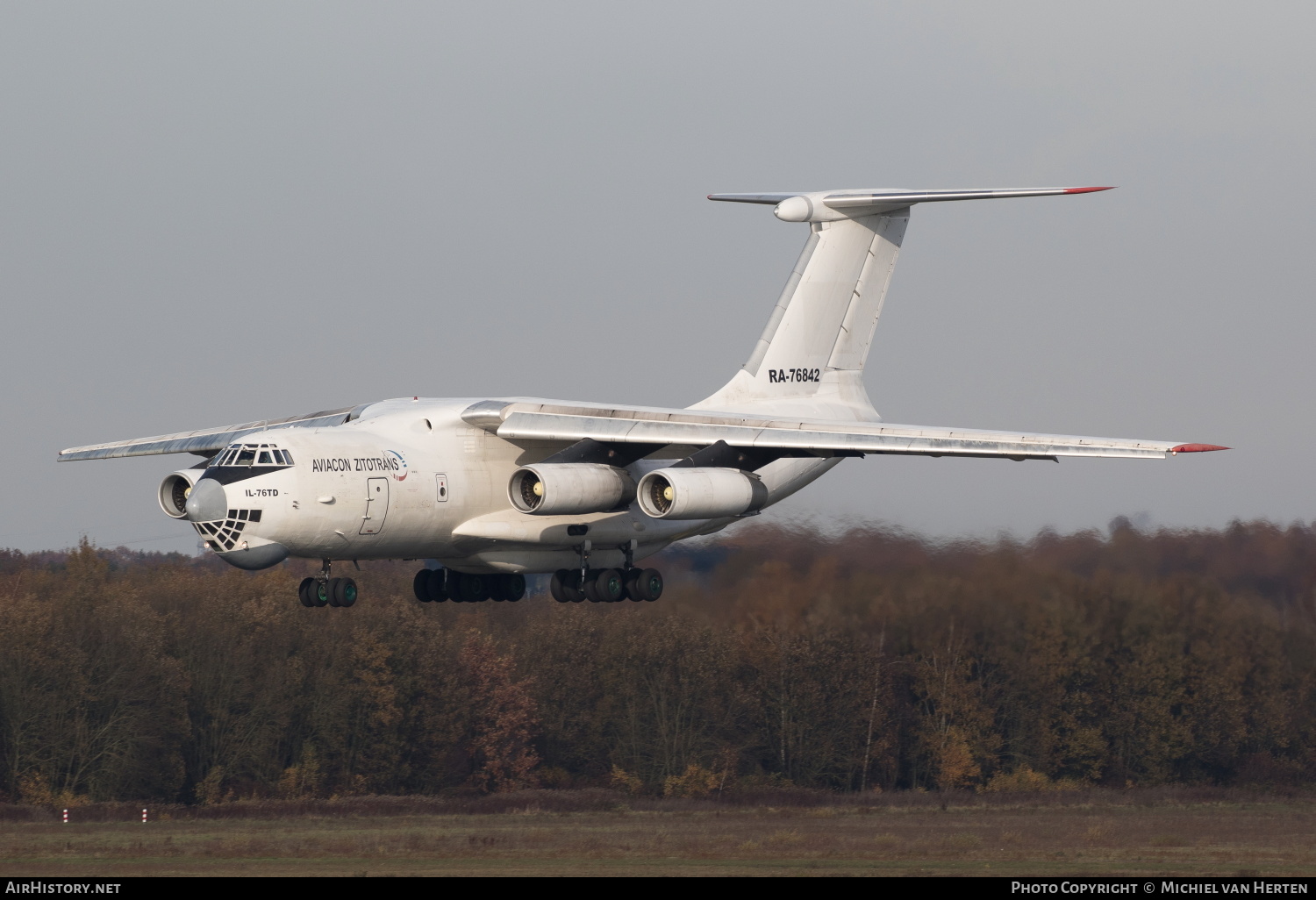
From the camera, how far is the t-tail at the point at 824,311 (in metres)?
→ 20.4

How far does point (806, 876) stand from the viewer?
21.7 meters

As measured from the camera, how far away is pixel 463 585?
1927 cm

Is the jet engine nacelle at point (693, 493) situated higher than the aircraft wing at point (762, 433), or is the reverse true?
the aircraft wing at point (762, 433)

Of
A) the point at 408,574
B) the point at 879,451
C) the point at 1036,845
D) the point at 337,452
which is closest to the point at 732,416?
the point at 879,451

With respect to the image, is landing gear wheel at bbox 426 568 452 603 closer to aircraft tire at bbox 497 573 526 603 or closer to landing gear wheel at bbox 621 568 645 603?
aircraft tire at bbox 497 573 526 603

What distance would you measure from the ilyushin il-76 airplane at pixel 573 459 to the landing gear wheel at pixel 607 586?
0.02m

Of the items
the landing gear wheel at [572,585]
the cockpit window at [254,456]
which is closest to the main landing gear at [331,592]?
the cockpit window at [254,456]

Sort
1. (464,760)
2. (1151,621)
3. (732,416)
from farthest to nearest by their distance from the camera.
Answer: (464,760) < (1151,621) < (732,416)

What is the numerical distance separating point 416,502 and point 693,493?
276 centimetres

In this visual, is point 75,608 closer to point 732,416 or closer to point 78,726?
point 78,726

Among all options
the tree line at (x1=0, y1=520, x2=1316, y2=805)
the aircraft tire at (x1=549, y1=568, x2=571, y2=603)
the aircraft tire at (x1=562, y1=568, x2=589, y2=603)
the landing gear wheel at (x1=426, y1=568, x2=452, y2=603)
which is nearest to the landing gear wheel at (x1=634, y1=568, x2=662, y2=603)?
the aircraft tire at (x1=562, y1=568, x2=589, y2=603)

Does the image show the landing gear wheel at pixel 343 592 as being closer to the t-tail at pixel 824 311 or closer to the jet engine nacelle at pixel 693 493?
the jet engine nacelle at pixel 693 493

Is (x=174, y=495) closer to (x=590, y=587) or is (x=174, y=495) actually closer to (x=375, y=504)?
(x=375, y=504)
